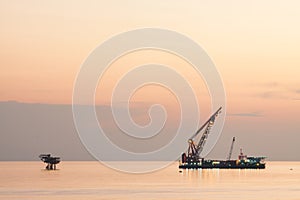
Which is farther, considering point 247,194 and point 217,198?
point 247,194

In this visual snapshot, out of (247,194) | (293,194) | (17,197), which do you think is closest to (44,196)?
(17,197)

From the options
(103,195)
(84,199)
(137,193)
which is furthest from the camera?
(137,193)

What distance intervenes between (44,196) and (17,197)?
4.99m

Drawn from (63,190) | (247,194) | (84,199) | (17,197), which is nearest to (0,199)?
(17,197)

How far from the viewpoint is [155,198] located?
375ft

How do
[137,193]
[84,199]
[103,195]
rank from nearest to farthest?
1. [84,199]
2. [103,195]
3. [137,193]

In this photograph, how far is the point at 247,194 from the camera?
125250mm

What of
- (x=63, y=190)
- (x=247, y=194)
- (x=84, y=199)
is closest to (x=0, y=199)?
(x=84, y=199)

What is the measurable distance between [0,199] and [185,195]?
104 ft

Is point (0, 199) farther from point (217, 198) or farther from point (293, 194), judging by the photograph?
point (293, 194)

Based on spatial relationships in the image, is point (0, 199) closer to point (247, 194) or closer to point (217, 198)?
point (217, 198)

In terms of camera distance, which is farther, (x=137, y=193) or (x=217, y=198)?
(x=137, y=193)

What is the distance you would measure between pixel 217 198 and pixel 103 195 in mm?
19388

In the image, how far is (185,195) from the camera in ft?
397
